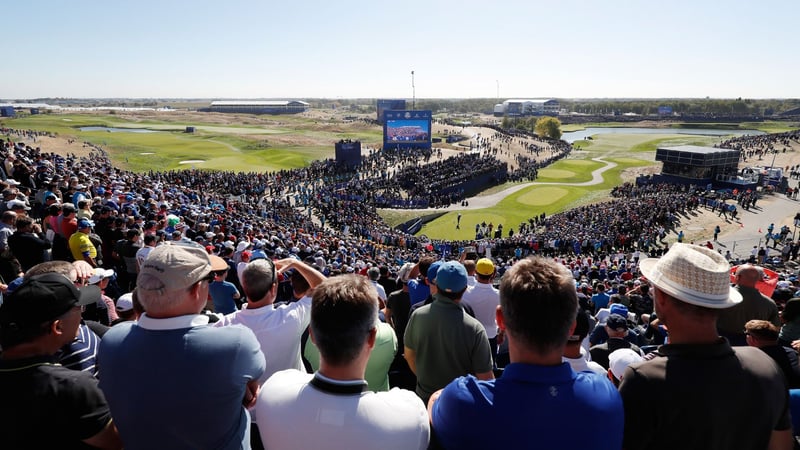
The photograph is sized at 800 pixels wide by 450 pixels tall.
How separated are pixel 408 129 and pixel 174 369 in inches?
2450

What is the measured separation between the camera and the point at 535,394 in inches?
79.3

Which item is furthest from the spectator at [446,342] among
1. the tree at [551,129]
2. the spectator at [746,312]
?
the tree at [551,129]

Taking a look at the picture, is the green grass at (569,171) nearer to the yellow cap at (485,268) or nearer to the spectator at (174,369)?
the yellow cap at (485,268)

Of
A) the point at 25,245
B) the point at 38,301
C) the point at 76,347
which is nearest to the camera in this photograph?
the point at 38,301

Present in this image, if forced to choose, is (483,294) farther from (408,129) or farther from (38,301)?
(408,129)

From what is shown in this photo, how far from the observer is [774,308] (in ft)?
18.1

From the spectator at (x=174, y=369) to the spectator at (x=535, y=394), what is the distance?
1.16 metres

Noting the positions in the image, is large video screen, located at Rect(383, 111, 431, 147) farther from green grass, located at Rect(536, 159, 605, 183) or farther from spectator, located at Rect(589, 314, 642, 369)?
spectator, located at Rect(589, 314, 642, 369)

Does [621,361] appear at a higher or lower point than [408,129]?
lower

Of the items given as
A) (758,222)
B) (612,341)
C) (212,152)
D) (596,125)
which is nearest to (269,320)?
(612,341)

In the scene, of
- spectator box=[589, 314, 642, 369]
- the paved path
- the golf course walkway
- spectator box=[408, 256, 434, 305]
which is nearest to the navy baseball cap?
spectator box=[408, 256, 434, 305]

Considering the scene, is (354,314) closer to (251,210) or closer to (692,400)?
(692,400)

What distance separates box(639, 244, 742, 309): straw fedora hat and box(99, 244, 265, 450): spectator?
7.92 ft

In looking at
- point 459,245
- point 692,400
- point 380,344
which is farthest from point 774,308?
point 459,245
